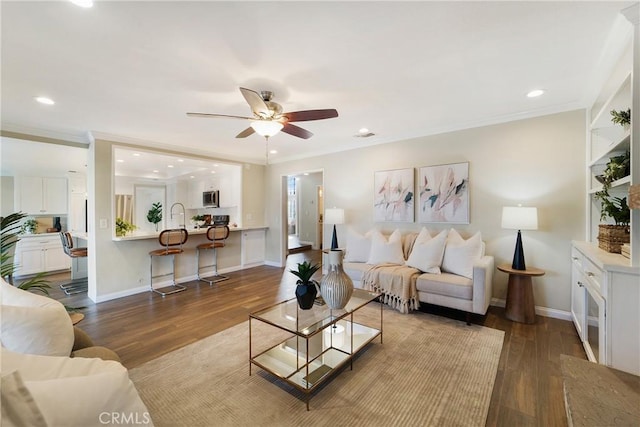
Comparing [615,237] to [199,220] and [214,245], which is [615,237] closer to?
[214,245]

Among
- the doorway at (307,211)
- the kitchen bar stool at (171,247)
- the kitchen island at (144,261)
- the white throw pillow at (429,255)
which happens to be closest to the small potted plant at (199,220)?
the kitchen island at (144,261)

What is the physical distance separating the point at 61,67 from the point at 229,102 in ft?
4.39

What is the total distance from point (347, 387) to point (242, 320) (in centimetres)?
165

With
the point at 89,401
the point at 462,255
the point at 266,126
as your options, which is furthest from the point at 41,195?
the point at 462,255

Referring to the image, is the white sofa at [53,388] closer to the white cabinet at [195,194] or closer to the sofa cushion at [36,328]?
the sofa cushion at [36,328]

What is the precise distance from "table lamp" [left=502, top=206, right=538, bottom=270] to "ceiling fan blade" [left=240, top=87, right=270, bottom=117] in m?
2.93

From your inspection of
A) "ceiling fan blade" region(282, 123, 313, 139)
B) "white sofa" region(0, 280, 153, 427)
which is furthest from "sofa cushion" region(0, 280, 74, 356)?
"ceiling fan blade" region(282, 123, 313, 139)

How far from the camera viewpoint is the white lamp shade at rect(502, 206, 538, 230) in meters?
2.87

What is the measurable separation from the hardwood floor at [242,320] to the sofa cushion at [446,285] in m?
0.45

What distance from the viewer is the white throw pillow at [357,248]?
159 inches

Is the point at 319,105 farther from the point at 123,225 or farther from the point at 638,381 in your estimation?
the point at 123,225

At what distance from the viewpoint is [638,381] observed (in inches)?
53.6

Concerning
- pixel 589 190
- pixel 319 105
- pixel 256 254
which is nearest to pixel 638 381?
pixel 589 190

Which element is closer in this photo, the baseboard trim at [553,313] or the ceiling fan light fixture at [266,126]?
the ceiling fan light fixture at [266,126]
